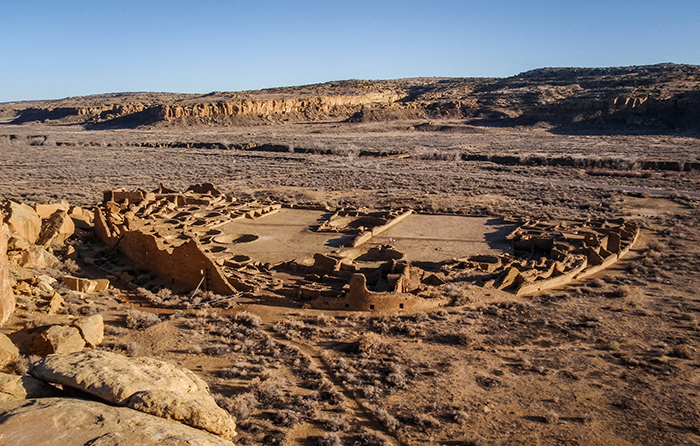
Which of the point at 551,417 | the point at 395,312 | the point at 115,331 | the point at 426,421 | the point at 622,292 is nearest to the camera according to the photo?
the point at 426,421

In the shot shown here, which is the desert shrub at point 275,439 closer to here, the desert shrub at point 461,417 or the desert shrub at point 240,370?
the desert shrub at point 240,370

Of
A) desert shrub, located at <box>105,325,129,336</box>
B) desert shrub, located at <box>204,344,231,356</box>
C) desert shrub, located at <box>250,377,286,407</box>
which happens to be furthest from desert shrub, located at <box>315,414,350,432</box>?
desert shrub, located at <box>105,325,129,336</box>

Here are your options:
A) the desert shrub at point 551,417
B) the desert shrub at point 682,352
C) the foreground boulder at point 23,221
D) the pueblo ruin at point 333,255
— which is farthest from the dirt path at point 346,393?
the foreground boulder at point 23,221

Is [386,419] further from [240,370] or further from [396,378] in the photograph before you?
[240,370]

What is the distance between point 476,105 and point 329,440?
325 feet

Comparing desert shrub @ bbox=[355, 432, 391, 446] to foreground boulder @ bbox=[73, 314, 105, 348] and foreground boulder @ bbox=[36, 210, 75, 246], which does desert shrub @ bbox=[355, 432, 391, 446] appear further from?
foreground boulder @ bbox=[36, 210, 75, 246]

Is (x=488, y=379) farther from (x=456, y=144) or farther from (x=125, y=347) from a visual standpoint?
(x=456, y=144)

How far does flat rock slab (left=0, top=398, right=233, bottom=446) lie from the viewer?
608cm

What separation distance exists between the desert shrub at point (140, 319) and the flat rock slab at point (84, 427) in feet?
21.1

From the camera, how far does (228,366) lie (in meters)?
A: 11.6

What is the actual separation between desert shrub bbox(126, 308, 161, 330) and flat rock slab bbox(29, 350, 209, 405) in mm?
4883

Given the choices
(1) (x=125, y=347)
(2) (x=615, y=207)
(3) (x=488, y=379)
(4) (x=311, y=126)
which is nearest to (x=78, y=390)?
(1) (x=125, y=347)

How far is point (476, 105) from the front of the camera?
10088 cm

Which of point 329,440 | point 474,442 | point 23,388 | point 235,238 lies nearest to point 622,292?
point 474,442
